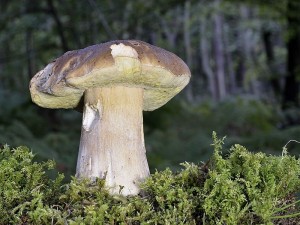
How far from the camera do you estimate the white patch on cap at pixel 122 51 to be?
150 cm

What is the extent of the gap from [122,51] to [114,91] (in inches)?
9.7

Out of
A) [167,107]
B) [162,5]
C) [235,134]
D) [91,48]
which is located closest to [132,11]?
[162,5]

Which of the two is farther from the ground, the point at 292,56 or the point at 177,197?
the point at 292,56

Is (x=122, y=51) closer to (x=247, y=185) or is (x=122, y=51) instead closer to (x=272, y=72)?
(x=247, y=185)

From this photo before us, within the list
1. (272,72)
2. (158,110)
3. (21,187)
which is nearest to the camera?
(21,187)

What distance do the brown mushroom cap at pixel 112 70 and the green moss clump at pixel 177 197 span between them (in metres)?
0.35

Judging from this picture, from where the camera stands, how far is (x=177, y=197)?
1489mm

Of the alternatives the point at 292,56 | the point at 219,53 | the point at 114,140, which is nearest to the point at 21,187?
the point at 114,140

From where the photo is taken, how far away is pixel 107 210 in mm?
1443

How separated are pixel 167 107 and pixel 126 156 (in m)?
6.91

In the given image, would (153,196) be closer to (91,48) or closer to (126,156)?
(126,156)

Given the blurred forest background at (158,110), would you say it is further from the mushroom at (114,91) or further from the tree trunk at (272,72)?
the mushroom at (114,91)

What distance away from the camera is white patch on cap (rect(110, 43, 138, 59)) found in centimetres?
150

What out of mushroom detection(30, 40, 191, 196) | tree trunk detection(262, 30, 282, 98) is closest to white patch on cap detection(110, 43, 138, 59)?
mushroom detection(30, 40, 191, 196)
